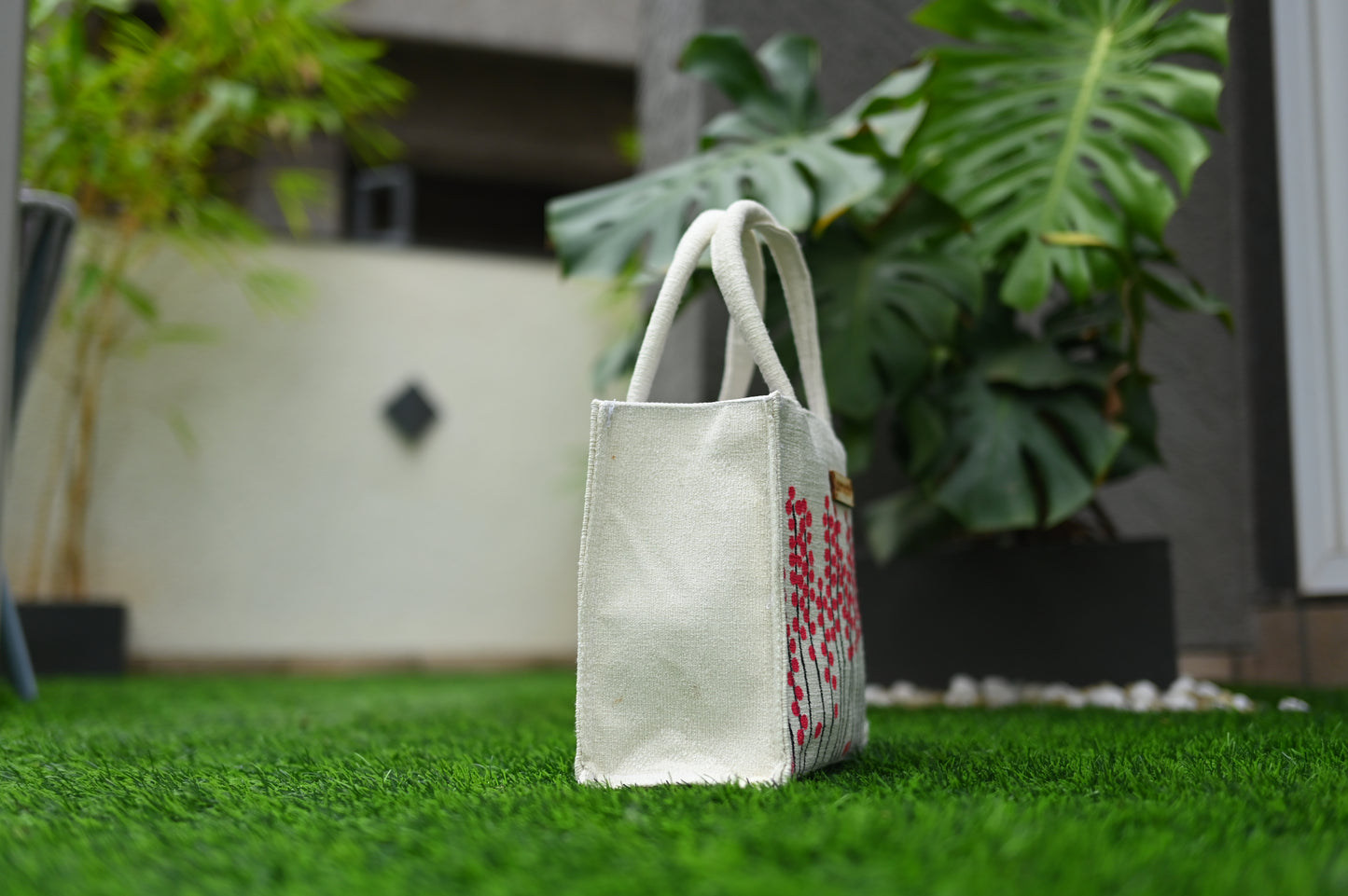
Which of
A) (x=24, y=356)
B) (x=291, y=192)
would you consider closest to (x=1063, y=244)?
(x=24, y=356)

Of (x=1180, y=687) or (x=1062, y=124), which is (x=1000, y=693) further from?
(x=1062, y=124)

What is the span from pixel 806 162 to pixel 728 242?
90 cm

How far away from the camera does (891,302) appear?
1.89m

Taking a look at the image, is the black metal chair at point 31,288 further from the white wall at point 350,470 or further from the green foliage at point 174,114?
the white wall at point 350,470

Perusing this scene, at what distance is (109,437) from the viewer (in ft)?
11.6

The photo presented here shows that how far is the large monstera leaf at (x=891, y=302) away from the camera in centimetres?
185

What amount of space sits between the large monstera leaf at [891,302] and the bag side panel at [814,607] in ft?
2.43

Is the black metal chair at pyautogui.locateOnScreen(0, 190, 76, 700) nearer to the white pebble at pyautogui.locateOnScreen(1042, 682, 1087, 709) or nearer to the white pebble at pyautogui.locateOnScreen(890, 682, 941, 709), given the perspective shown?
the white pebble at pyautogui.locateOnScreen(890, 682, 941, 709)

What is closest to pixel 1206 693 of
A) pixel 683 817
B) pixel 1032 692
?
pixel 1032 692

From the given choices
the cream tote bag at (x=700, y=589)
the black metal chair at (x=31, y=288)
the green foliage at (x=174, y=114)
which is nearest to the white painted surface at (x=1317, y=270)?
the cream tote bag at (x=700, y=589)

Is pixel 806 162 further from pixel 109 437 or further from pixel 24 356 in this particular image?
pixel 109 437

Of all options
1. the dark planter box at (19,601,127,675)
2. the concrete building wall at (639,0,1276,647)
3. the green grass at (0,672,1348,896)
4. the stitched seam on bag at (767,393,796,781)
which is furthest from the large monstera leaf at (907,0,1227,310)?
the dark planter box at (19,601,127,675)

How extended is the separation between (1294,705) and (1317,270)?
0.85m

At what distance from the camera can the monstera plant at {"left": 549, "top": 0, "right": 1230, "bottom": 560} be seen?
68.3 inches
